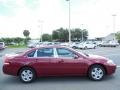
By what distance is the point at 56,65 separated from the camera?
947cm

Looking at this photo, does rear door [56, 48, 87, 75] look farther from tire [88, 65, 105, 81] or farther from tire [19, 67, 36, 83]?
tire [19, 67, 36, 83]

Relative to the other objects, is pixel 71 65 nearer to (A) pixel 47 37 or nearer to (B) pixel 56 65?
(B) pixel 56 65

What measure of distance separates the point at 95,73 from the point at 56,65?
156cm

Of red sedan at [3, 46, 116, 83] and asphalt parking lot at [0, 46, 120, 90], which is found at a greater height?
red sedan at [3, 46, 116, 83]

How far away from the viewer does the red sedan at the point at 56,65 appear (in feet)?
31.1

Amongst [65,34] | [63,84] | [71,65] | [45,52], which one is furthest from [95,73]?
[65,34]

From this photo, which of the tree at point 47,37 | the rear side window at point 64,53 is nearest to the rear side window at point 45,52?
the rear side window at point 64,53

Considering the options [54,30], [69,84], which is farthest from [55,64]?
[54,30]

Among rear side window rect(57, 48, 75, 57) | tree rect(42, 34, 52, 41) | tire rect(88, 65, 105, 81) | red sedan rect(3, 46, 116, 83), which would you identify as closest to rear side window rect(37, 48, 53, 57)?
red sedan rect(3, 46, 116, 83)

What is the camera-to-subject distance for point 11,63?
31.2 ft

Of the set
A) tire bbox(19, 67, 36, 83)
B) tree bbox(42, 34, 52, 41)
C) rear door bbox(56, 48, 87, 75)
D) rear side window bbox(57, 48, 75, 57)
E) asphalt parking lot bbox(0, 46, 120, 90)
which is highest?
tree bbox(42, 34, 52, 41)

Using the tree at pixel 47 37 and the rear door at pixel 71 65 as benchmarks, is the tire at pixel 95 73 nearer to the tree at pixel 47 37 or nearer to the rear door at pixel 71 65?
the rear door at pixel 71 65

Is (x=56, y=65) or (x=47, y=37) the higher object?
(x=47, y=37)

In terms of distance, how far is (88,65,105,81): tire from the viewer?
31.3 ft
